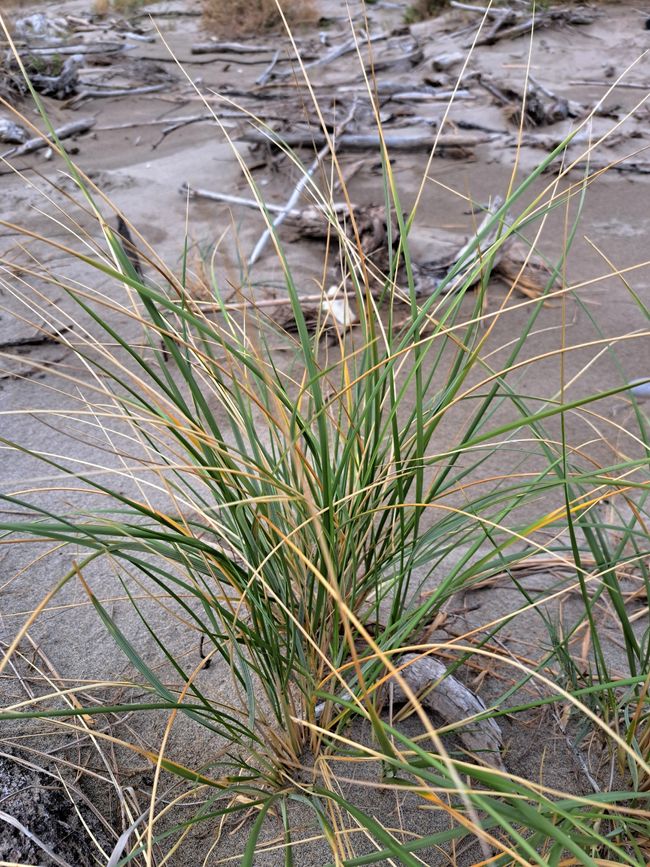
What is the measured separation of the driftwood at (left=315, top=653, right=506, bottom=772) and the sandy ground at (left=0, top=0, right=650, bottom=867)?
64 mm

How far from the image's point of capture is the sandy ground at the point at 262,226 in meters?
1.25

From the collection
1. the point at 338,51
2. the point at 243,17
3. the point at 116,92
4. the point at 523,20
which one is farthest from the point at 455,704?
the point at 243,17

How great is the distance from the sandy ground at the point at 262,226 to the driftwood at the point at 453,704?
0.06m

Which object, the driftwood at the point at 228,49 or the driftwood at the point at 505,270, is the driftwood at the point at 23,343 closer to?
the driftwood at the point at 505,270

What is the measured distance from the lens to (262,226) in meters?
4.02

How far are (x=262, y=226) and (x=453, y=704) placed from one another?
321cm

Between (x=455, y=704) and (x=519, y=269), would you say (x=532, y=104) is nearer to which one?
(x=519, y=269)

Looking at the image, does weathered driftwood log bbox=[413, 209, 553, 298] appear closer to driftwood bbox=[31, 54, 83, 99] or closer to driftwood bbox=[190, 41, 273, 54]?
driftwood bbox=[31, 54, 83, 99]

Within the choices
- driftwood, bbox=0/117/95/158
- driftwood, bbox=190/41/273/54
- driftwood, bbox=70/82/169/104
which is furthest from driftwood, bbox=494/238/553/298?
driftwood, bbox=190/41/273/54

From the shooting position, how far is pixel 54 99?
648 centimetres

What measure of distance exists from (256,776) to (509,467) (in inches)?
55.4

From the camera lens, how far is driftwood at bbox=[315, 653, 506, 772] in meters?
1.19

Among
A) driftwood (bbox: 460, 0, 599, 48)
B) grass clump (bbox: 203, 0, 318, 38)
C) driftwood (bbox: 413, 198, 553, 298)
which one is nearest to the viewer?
driftwood (bbox: 413, 198, 553, 298)

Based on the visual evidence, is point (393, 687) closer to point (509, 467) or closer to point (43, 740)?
point (43, 740)
